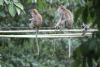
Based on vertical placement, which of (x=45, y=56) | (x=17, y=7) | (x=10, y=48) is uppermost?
(x=17, y=7)

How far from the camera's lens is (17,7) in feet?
6.75

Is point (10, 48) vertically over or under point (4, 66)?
over

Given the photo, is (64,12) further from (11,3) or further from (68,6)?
(11,3)

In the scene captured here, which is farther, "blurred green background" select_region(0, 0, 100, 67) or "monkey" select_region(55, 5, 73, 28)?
"monkey" select_region(55, 5, 73, 28)

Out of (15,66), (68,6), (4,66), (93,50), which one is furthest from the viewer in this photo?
(68,6)

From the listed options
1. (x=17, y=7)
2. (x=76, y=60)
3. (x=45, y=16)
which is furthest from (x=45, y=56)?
(x=76, y=60)

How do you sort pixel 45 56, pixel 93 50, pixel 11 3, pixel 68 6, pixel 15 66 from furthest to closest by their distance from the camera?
pixel 45 56, pixel 68 6, pixel 15 66, pixel 11 3, pixel 93 50

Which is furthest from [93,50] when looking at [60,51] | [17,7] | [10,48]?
[60,51]

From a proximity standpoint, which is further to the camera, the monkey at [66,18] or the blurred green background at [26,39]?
the monkey at [66,18]

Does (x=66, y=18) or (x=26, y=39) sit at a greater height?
(x=66, y=18)

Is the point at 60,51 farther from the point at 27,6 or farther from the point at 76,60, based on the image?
the point at 76,60

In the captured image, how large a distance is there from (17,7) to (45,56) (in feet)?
11.9

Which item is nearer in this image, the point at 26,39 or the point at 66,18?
the point at 66,18

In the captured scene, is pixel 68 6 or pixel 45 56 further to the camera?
pixel 45 56
